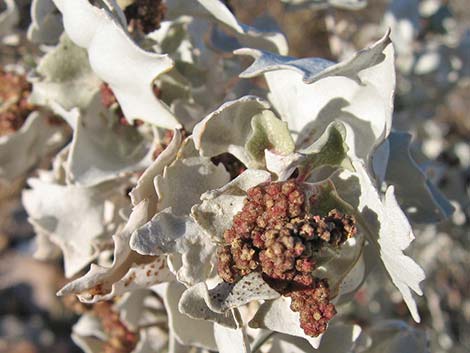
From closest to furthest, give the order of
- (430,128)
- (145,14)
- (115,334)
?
(145,14)
(115,334)
(430,128)

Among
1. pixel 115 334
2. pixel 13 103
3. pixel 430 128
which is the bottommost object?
pixel 430 128

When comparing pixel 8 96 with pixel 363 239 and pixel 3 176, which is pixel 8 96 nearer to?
pixel 3 176

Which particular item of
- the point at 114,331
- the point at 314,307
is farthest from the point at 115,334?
the point at 314,307

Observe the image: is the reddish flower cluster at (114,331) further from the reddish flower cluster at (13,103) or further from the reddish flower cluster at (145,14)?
the reddish flower cluster at (145,14)

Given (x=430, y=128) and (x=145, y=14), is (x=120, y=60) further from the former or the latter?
(x=430, y=128)

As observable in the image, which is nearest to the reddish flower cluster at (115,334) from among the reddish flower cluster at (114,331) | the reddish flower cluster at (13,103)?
the reddish flower cluster at (114,331)

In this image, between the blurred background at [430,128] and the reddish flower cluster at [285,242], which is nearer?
the reddish flower cluster at [285,242]
